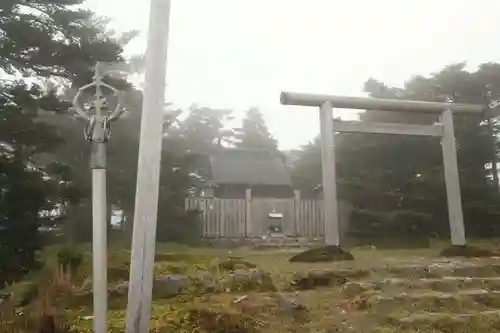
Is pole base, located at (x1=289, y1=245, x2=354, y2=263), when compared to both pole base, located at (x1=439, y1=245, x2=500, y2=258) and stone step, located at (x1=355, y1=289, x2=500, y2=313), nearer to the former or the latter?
pole base, located at (x1=439, y1=245, x2=500, y2=258)

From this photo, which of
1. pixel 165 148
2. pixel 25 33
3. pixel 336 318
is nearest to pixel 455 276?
pixel 336 318

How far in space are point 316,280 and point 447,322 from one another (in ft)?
5.24

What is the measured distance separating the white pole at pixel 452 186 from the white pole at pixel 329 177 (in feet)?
7.10

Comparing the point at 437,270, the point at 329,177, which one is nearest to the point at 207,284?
the point at 437,270

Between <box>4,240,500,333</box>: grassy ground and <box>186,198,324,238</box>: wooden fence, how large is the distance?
5529 mm

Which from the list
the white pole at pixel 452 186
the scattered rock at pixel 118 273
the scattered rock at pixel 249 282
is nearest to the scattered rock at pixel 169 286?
the scattered rock at pixel 249 282

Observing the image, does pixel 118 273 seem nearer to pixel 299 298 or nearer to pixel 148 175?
pixel 299 298

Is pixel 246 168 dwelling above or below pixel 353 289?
above

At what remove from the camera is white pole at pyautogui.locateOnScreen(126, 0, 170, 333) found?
311 cm

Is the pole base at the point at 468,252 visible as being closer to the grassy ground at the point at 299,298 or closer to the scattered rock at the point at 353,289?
the grassy ground at the point at 299,298

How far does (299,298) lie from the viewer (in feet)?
14.5

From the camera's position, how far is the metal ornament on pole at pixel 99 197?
9.88 feet

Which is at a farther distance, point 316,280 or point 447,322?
point 316,280

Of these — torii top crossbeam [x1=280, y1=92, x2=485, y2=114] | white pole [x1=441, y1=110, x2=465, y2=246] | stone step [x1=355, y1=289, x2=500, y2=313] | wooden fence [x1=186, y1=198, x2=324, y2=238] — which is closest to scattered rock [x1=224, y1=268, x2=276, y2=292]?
stone step [x1=355, y1=289, x2=500, y2=313]
